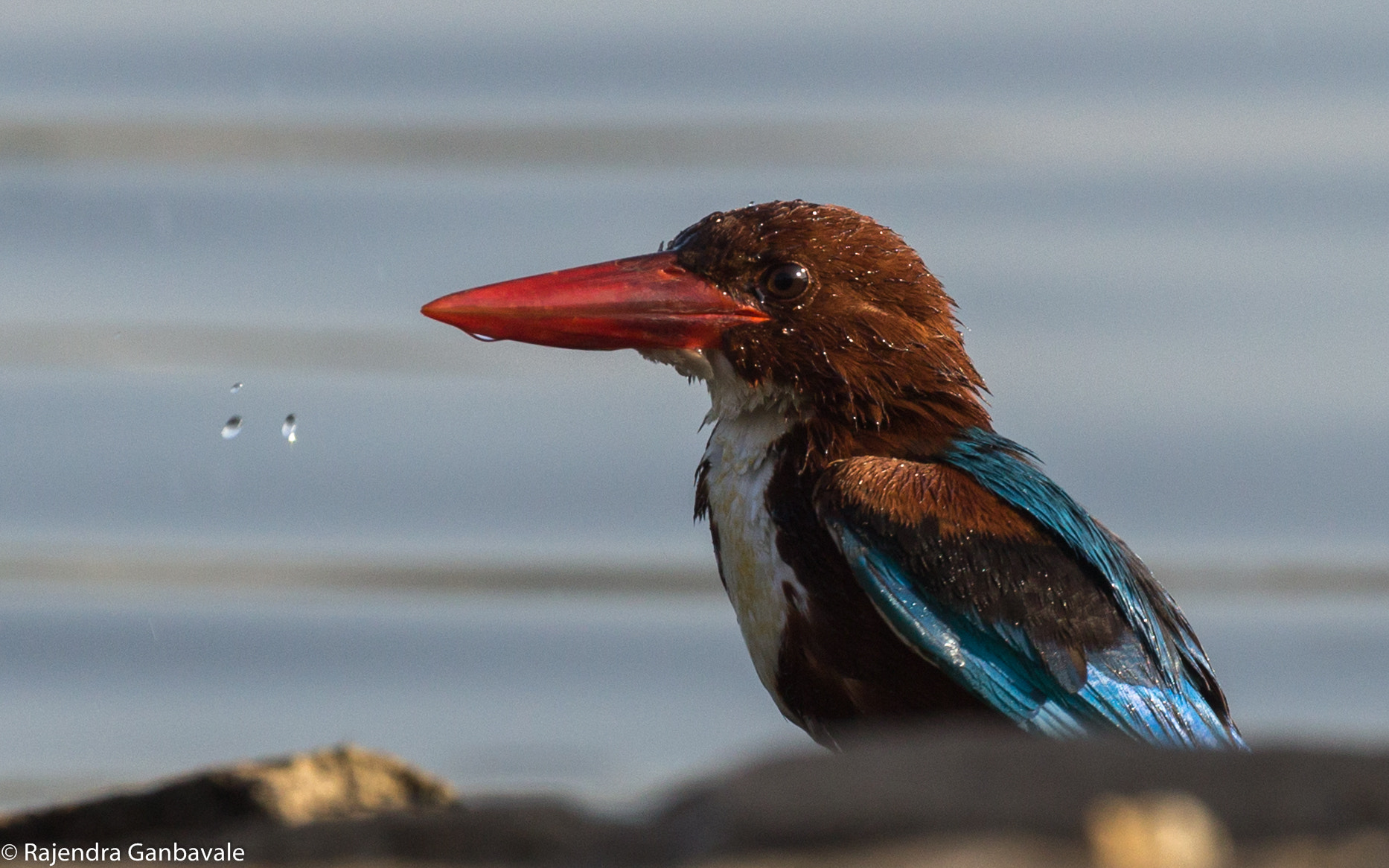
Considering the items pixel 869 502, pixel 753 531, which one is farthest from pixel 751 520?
pixel 869 502

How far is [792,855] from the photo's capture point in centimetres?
158

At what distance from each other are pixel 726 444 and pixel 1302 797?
6.27 ft

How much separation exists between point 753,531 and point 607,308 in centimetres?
60

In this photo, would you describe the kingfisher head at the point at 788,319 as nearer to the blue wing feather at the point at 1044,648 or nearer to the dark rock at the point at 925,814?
the blue wing feather at the point at 1044,648

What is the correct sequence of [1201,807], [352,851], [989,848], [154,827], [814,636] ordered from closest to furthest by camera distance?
[989,848]
[1201,807]
[352,851]
[154,827]
[814,636]

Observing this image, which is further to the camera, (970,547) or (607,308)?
(607,308)

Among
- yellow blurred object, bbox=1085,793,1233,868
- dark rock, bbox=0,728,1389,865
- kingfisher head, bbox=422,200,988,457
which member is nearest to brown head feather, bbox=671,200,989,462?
kingfisher head, bbox=422,200,988,457

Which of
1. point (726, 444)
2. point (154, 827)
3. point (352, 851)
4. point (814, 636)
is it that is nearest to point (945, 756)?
point (352, 851)

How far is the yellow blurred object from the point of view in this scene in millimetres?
1547

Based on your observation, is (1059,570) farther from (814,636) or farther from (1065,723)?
(814,636)

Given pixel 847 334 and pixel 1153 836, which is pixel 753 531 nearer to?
pixel 847 334

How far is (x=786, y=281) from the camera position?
3469 millimetres

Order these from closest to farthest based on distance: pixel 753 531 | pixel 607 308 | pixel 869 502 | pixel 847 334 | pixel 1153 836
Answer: pixel 1153 836, pixel 869 502, pixel 753 531, pixel 847 334, pixel 607 308

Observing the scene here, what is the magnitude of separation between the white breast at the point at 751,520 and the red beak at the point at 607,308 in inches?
5.8
